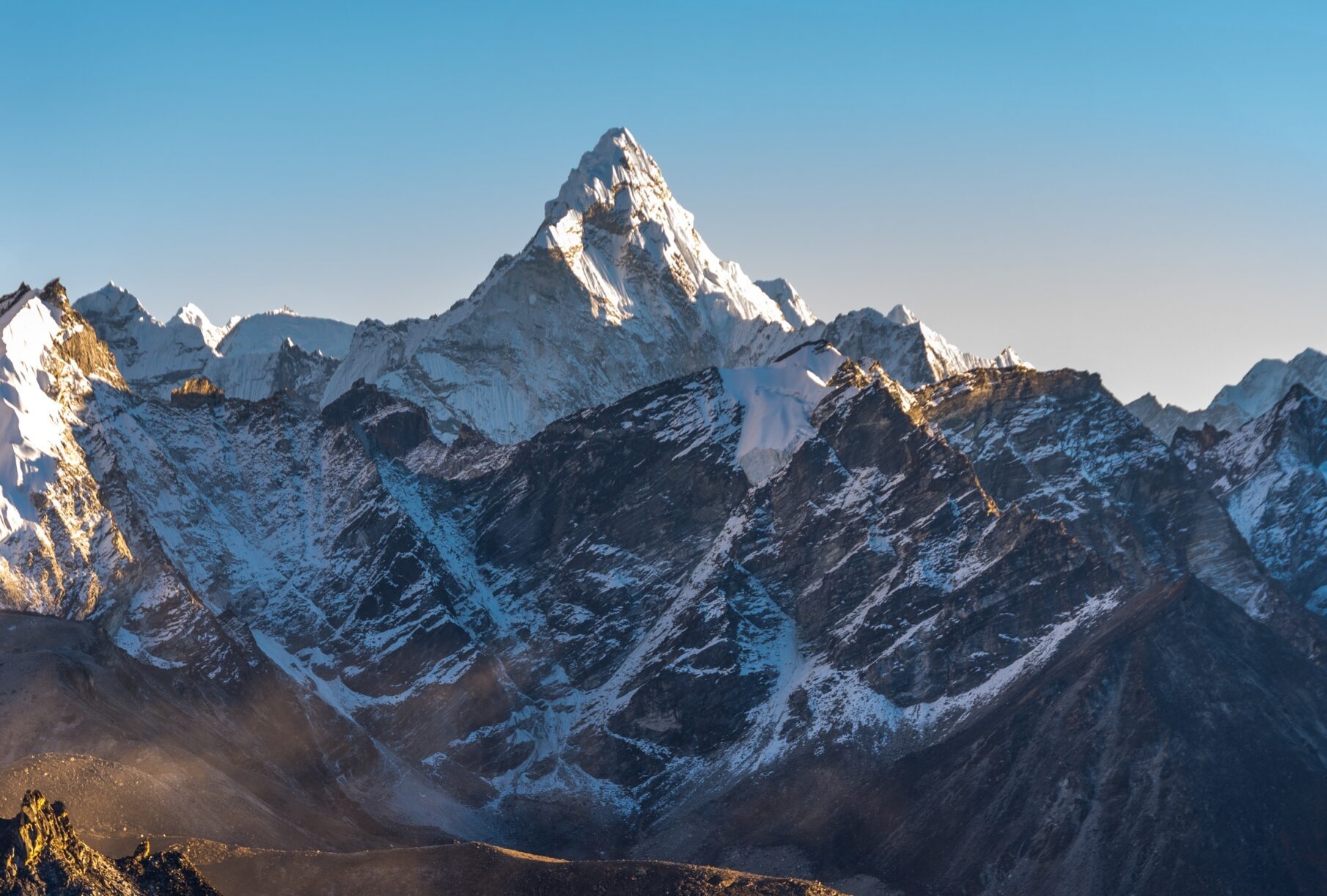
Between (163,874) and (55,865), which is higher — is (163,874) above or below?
above

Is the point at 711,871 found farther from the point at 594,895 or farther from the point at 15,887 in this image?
the point at 15,887

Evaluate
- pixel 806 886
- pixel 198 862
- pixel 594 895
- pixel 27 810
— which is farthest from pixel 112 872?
pixel 806 886

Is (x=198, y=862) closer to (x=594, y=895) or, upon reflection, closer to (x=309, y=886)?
(x=309, y=886)

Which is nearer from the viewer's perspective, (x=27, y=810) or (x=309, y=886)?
(x=27, y=810)

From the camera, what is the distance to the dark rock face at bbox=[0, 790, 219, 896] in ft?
501

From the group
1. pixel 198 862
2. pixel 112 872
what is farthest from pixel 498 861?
pixel 112 872

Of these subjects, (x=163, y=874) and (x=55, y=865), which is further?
(x=163, y=874)

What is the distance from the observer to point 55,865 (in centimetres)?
15475

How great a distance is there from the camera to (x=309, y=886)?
7470 inches

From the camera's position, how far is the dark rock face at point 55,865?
501 ft

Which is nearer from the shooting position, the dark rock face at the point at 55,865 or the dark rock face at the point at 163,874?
the dark rock face at the point at 55,865

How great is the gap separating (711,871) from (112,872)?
50239 millimetres

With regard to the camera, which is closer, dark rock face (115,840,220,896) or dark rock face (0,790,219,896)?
dark rock face (0,790,219,896)

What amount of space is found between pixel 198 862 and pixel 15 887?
37899 mm
